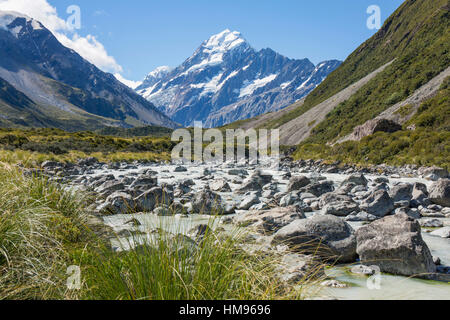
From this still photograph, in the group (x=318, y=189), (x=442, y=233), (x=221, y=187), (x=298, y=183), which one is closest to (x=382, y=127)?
(x=298, y=183)

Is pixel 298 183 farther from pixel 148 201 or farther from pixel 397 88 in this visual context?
pixel 397 88

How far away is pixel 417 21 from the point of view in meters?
64.0

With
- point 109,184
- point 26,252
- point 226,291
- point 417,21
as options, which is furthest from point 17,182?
point 417,21

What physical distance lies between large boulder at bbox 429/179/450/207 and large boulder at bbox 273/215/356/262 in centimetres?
484

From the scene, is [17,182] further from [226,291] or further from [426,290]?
[426,290]

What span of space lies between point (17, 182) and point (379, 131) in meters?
27.5

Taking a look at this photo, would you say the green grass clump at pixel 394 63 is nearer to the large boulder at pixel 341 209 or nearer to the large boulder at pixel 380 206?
the large boulder at pixel 380 206

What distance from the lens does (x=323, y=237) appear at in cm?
404

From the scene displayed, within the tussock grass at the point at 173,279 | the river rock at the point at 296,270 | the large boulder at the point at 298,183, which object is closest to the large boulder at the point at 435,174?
the large boulder at the point at 298,183

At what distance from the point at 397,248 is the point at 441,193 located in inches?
207

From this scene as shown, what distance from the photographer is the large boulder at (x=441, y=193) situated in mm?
7363

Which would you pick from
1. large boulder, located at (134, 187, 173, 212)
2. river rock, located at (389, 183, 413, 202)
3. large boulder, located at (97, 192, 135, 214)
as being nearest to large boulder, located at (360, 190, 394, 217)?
river rock, located at (389, 183, 413, 202)

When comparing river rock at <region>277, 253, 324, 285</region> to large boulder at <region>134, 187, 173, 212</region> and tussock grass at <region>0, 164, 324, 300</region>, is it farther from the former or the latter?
large boulder at <region>134, 187, 173, 212</region>

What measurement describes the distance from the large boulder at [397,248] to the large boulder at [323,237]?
193mm
